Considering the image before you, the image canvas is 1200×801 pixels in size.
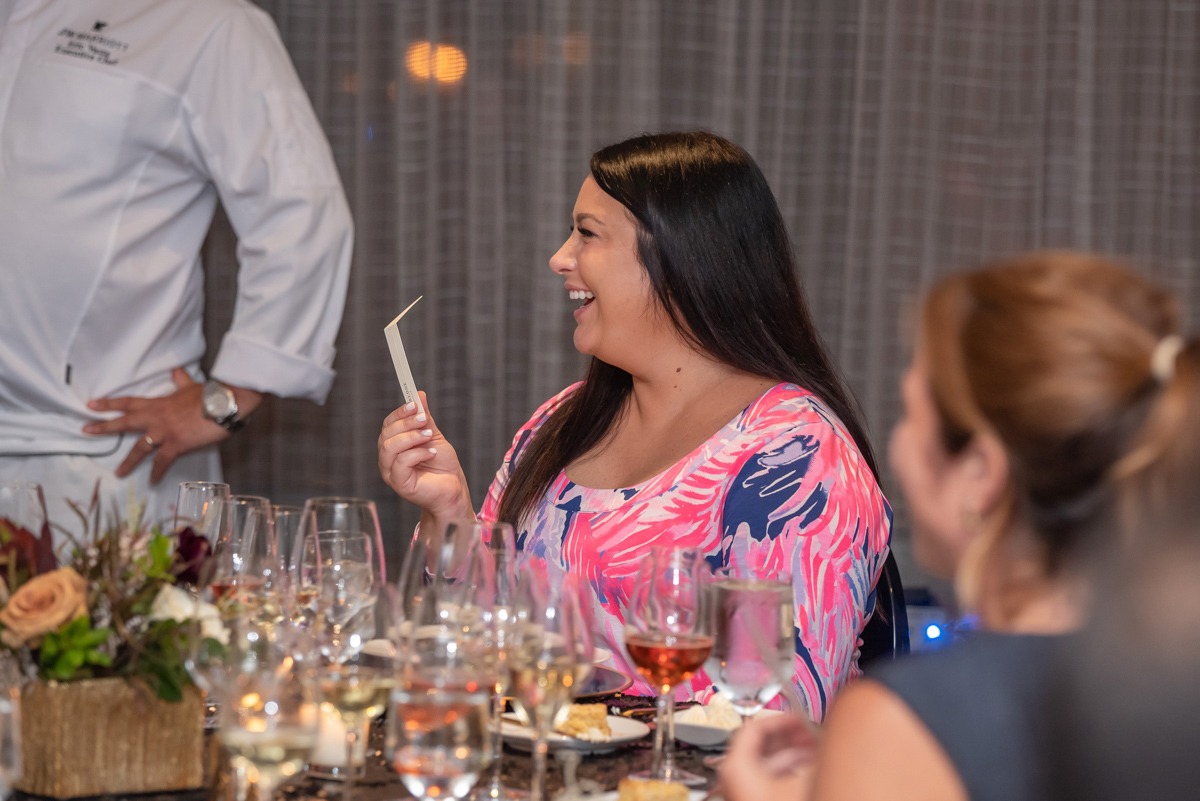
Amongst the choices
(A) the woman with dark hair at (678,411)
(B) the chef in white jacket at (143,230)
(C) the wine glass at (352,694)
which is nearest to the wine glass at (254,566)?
(C) the wine glass at (352,694)

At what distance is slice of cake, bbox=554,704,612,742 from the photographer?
57.7 inches

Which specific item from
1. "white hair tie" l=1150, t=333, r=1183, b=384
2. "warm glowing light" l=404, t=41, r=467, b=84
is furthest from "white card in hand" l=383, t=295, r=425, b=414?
"warm glowing light" l=404, t=41, r=467, b=84

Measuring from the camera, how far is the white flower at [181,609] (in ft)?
4.14

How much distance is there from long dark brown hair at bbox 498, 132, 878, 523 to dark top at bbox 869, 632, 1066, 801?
1.32m

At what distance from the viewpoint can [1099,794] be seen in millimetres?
834

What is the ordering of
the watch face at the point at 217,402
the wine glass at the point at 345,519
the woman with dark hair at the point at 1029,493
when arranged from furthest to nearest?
the watch face at the point at 217,402 → the wine glass at the point at 345,519 → the woman with dark hair at the point at 1029,493

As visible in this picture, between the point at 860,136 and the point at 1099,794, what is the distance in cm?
292

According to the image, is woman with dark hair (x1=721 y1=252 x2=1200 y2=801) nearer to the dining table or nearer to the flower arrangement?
the dining table

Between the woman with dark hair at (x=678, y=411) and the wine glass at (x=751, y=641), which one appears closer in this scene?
the wine glass at (x=751, y=641)

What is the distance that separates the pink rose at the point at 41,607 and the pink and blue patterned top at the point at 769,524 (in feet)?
2.64

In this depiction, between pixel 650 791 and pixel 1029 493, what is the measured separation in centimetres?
50

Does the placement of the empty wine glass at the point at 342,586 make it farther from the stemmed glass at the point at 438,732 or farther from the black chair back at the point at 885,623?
the black chair back at the point at 885,623

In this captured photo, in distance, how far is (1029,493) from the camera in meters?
0.94

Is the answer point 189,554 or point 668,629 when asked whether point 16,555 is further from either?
point 668,629
